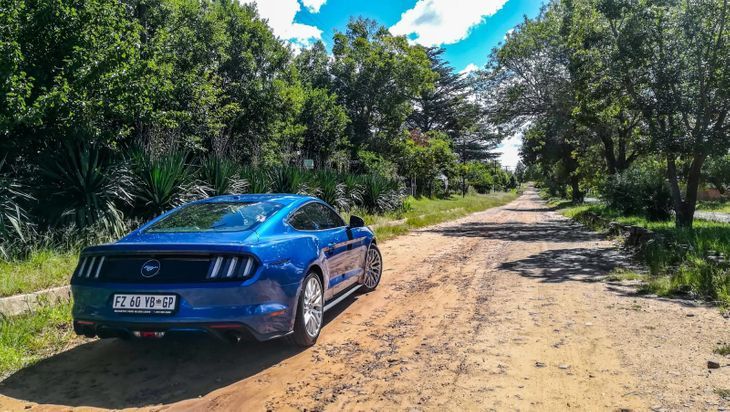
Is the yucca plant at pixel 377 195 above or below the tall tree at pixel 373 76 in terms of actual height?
below

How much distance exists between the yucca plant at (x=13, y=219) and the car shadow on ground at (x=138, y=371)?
2989 millimetres

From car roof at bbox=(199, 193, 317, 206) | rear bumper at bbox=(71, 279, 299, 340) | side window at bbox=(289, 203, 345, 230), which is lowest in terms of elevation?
rear bumper at bbox=(71, 279, 299, 340)

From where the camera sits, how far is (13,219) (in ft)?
21.1

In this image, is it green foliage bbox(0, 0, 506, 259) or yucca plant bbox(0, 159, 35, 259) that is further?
green foliage bbox(0, 0, 506, 259)

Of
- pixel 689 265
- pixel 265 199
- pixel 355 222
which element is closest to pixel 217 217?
pixel 265 199

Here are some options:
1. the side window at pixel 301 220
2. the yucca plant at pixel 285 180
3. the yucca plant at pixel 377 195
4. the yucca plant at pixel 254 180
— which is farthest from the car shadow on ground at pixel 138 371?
the yucca plant at pixel 377 195

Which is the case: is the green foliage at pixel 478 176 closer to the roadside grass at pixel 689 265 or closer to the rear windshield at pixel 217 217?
the roadside grass at pixel 689 265

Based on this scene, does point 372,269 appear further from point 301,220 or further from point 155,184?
point 155,184

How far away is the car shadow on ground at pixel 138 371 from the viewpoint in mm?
3395

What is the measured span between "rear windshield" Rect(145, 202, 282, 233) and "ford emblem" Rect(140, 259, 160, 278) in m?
0.59

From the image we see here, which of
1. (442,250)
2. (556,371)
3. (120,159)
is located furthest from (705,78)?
(120,159)

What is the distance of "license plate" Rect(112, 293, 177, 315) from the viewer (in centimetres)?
354

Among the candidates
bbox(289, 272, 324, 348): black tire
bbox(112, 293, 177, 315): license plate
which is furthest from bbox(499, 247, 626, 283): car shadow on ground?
bbox(112, 293, 177, 315): license plate

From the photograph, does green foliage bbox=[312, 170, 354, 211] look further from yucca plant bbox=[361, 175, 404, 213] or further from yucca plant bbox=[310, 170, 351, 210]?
yucca plant bbox=[361, 175, 404, 213]
